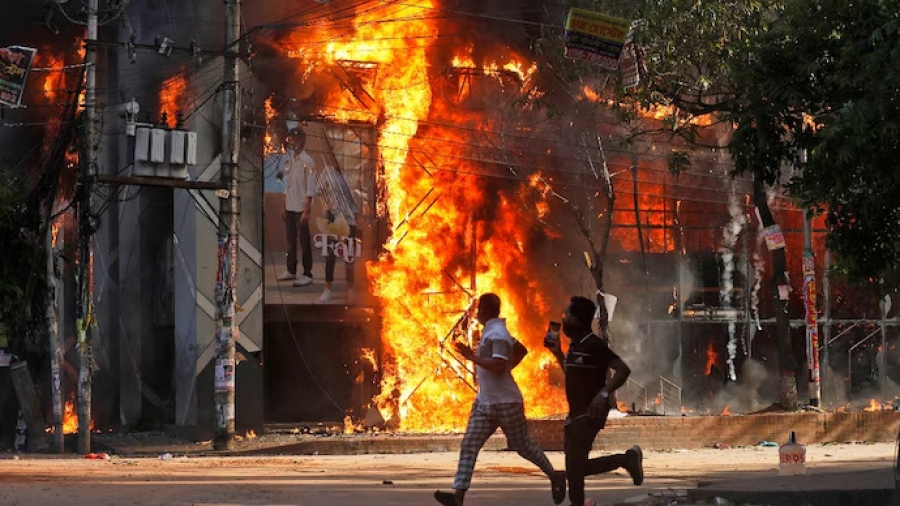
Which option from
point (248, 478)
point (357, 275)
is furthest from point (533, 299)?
point (248, 478)

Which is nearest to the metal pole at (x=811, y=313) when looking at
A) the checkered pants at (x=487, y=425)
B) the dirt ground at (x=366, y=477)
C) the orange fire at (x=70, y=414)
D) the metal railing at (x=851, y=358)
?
the dirt ground at (x=366, y=477)

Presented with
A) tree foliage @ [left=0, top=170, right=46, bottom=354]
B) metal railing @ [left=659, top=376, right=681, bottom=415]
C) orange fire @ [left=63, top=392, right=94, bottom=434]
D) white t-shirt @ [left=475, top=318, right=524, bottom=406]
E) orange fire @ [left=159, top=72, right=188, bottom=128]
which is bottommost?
orange fire @ [left=63, top=392, right=94, bottom=434]

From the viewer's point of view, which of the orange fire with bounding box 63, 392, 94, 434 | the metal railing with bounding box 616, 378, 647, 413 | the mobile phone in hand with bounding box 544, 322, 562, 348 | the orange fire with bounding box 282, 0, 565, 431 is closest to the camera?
the mobile phone in hand with bounding box 544, 322, 562, 348

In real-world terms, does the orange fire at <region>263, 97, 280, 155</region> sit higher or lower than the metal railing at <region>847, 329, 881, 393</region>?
higher

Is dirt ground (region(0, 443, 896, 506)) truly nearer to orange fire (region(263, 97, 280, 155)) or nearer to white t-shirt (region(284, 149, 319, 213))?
white t-shirt (region(284, 149, 319, 213))

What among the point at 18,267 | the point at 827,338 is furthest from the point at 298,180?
the point at 827,338

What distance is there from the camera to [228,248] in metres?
24.5

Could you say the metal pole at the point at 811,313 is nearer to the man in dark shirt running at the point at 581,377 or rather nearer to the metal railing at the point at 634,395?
the metal railing at the point at 634,395

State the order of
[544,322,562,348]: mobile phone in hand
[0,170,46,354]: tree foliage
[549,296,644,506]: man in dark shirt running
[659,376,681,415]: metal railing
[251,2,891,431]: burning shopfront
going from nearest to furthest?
[549,296,644,506]: man in dark shirt running < [544,322,562,348]: mobile phone in hand < [0,170,46,354]: tree foliage < [251,2,891,431]: burning shopfront < [659,376,681,415]: metal railing

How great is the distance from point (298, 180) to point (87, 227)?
5761 millimetres

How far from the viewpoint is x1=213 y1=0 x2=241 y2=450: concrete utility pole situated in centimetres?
2445

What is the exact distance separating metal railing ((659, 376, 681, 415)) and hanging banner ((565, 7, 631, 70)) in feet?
54.0

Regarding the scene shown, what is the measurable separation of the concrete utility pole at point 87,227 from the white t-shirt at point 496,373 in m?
13.9

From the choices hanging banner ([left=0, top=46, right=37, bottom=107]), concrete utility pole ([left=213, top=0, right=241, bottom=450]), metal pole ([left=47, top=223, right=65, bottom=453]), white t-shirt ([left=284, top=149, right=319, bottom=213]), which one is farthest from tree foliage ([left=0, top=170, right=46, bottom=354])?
white t-shirt ([left=284, top=149, right=319, bottom=213])
